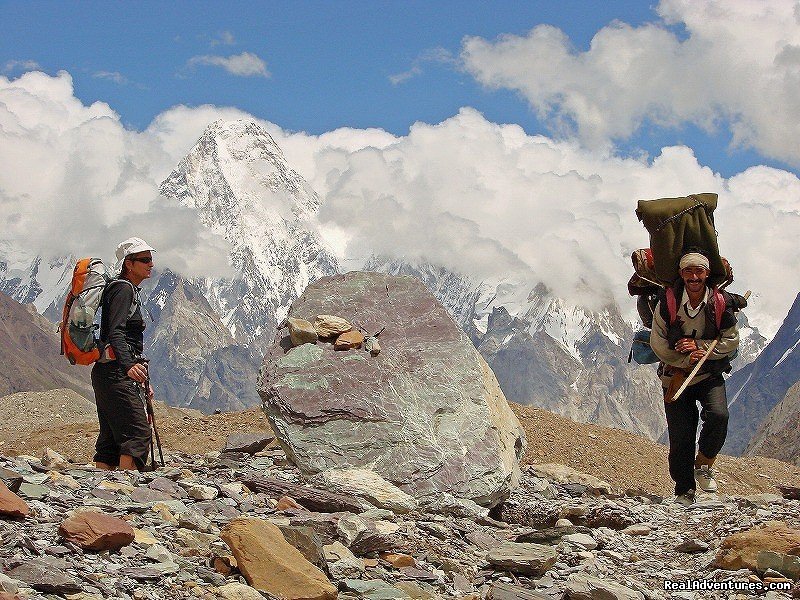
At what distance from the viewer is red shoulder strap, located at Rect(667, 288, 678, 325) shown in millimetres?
10742

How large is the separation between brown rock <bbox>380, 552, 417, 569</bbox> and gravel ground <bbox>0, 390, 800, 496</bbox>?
9.70 m

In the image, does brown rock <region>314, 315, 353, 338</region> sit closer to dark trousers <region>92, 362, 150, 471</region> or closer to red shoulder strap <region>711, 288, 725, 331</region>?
dark trousers <region>92, 362, 150, 471</region>

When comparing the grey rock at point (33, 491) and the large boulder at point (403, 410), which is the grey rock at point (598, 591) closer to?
the large boulder at point (403, 410)

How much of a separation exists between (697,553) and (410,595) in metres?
3.17

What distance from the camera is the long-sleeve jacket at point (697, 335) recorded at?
34.9ft

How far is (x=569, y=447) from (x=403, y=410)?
904 cm

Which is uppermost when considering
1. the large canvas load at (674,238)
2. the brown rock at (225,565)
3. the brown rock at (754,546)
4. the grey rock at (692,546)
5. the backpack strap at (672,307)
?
the large canvas load at (674,238)

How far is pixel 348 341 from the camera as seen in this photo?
12.1 m

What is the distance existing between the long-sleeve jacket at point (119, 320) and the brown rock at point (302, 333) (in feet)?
7.56

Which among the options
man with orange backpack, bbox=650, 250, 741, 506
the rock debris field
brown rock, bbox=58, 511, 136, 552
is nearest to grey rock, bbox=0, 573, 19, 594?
the rock debris field

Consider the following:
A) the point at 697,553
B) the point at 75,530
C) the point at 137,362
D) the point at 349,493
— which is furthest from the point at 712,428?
the point at 75,530

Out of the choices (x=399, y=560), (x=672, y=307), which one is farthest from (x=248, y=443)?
(x=399, y=560)

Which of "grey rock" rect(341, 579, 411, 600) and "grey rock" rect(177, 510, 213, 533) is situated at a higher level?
"grey rock" rect(177, 510, 213, 533)

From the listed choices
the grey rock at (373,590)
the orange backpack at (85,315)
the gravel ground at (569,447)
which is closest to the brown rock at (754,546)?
the grey rock at (373,590)
